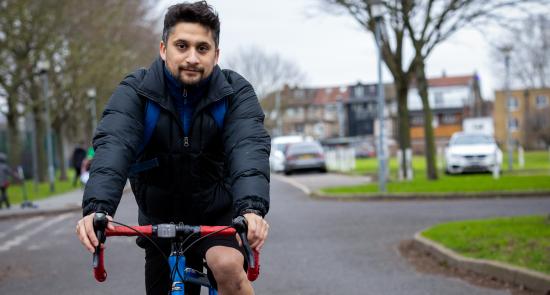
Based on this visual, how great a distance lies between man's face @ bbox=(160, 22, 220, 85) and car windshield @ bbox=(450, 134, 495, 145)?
24.8 metres

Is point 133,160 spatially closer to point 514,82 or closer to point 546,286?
point 546,286

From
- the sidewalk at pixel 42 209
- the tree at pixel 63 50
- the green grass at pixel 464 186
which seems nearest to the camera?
the sidewalk at pixel 42 209

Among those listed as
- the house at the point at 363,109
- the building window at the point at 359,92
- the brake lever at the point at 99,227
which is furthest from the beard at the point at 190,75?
the building window at the point at 359,92

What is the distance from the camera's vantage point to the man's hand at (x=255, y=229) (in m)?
2.93

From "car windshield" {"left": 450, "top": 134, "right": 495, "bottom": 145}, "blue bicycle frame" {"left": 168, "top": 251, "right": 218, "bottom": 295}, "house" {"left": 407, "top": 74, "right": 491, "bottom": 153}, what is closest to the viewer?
"blue bicycle frame" {"left": 168, "top": 251, "right": 218, "bottom": 295}

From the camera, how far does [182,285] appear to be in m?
3.15

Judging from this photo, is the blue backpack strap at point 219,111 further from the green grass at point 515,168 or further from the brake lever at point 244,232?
the green grass at point 515,168

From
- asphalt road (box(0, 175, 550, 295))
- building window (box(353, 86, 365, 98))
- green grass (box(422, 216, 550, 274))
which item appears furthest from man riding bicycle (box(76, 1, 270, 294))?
building window (box(353, 86, 365, 98))

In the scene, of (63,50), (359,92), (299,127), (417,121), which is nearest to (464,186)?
(63,50)

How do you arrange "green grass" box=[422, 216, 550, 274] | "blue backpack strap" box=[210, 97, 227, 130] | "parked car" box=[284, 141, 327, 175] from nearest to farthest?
"blue backpack strap" box=[210, 97, 227, 130], "green grass" box=[422, 216, 550, 274], "parked car" box=[284, 141, 327, 175]

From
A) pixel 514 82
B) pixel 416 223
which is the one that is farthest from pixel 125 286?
pixel 514 82

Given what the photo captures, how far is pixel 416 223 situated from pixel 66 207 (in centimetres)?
911

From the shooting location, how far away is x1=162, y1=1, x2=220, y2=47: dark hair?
3.37 metres

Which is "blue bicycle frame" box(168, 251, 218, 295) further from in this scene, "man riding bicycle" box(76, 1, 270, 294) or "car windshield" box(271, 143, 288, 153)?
"car windshield" box(271, 143, 288, 153)
